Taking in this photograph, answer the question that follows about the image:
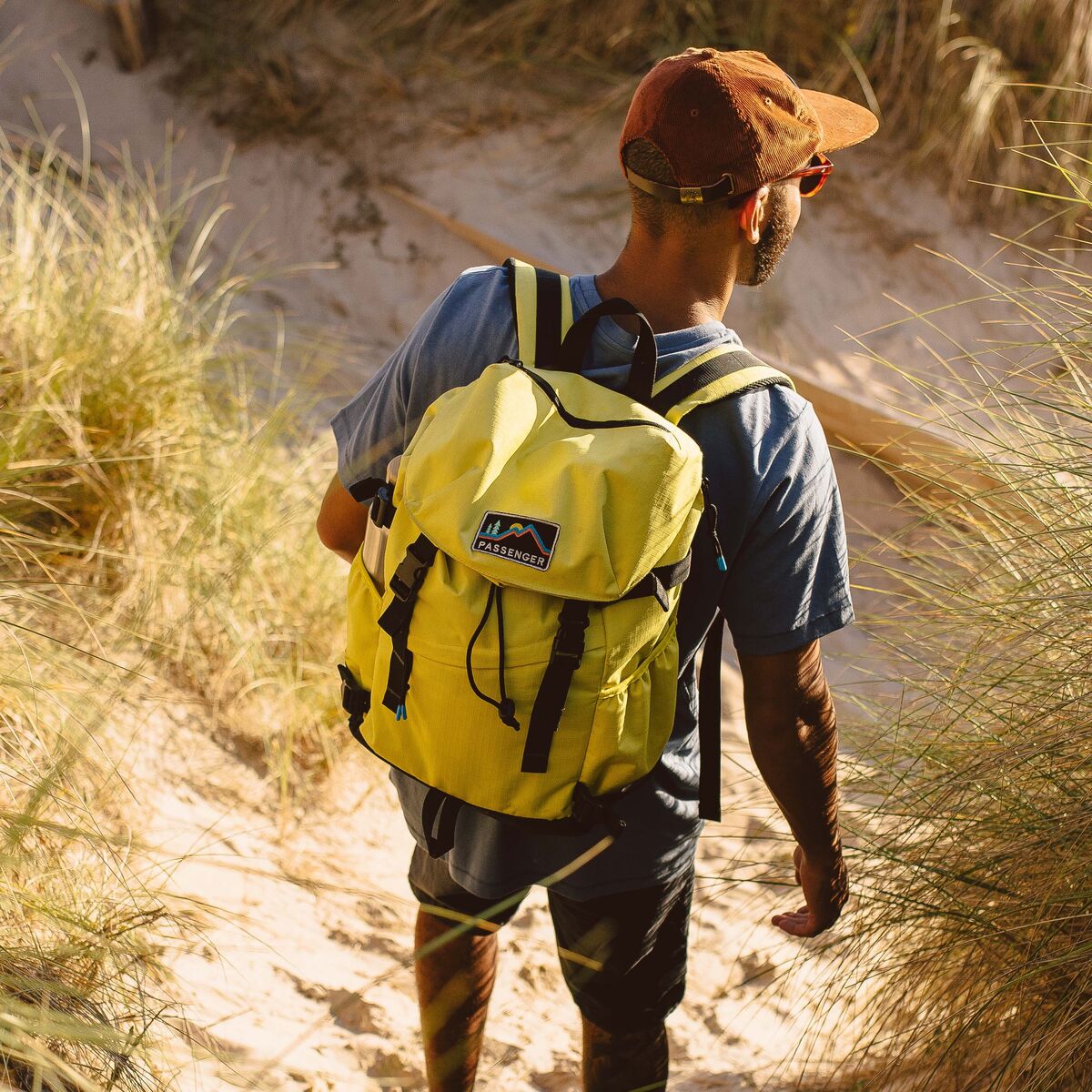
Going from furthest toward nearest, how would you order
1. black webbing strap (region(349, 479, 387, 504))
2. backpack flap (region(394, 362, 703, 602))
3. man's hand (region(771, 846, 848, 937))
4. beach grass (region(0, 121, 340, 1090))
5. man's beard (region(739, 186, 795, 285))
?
beach grass (region(0, 121, 340, 1090))
man's hand (region(771, 846, 848, 937))
black webbing strap (region(349, 479, 387, 504))
man's beard (region(739, 186, 795, 285))
backpack flap (region(394, 362, 703, 602))

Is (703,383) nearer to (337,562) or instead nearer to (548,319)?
(548,319)

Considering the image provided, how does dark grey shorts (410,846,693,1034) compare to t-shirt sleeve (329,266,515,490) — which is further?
dark grey shorts (410,846,693,1034)

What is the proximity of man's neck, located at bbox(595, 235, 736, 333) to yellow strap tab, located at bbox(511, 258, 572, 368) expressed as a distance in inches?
2.4

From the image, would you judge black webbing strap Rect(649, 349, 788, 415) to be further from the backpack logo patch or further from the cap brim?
the cap brim

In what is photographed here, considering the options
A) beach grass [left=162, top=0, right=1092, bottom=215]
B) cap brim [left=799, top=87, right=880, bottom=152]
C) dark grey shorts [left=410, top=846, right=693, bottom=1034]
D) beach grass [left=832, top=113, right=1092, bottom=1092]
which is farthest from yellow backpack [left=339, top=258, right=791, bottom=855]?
beach grass [left=162, top=0, right=1092, bottom=215]

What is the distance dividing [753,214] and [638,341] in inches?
10.8

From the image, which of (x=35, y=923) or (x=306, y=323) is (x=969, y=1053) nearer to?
(x=35, y=923)

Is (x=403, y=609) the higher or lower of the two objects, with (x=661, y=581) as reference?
lower

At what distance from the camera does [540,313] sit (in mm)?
1474

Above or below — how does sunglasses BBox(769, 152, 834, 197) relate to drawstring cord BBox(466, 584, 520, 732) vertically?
above

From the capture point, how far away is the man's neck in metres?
1.47

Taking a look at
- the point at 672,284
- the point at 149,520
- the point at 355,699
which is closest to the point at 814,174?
the point at 672,284

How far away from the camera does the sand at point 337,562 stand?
2.45 metres

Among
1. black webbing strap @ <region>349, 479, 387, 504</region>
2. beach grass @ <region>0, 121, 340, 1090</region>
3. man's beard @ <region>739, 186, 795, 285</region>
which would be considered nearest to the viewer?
man's beard @ <region>739, 186, 795, 285</region>
